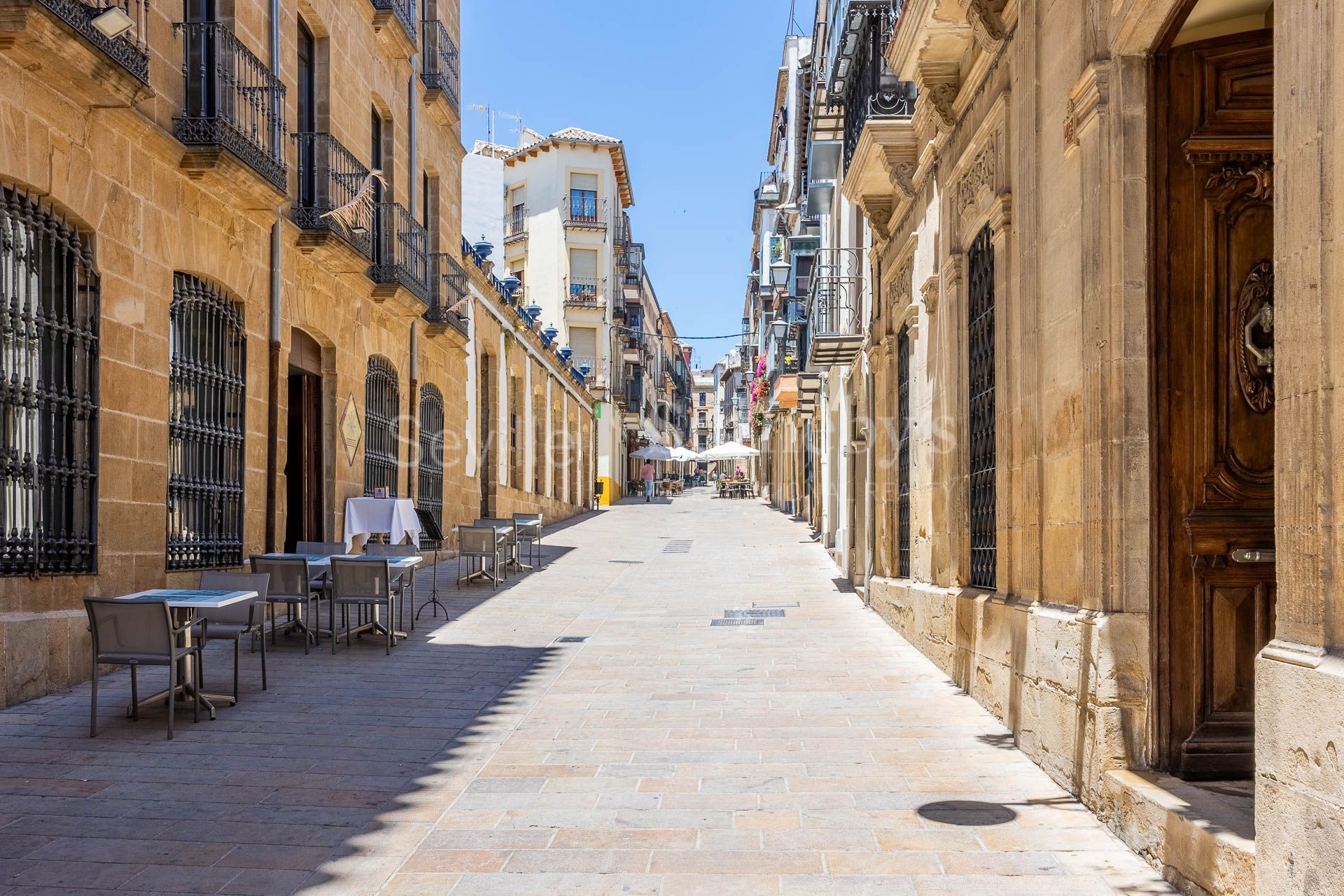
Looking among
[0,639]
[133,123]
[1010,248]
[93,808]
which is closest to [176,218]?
[133,123]

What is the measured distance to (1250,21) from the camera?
16.8 ft

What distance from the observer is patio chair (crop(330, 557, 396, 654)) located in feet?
33.1

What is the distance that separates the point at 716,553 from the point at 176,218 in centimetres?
1268

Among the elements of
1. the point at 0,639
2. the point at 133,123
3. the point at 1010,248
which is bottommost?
the point at 0,639

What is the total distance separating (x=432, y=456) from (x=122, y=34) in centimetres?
1165

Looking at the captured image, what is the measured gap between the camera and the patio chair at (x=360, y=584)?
10.1 metres

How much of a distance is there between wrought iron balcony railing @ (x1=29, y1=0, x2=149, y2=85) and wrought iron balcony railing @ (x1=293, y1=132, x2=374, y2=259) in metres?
3.84

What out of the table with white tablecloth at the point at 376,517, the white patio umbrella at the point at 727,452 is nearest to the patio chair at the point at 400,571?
the table with white tablecloth at the point at 376,517

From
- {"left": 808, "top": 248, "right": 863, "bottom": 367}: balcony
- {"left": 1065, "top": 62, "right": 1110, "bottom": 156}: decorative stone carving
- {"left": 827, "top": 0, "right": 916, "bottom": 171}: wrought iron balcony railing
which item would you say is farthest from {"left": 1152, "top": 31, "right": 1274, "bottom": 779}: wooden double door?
{"left": 808, "top": 248, "right": 863, "bottom": 367}: balcony

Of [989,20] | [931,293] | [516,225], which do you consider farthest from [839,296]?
[516,225]

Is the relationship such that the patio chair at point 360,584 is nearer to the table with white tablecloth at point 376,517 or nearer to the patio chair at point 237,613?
the patio chair at point 237,613

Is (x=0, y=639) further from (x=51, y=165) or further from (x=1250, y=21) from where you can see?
(x=1250, y=21)

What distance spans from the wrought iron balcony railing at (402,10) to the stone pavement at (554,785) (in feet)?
32.9

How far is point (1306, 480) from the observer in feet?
11.4
